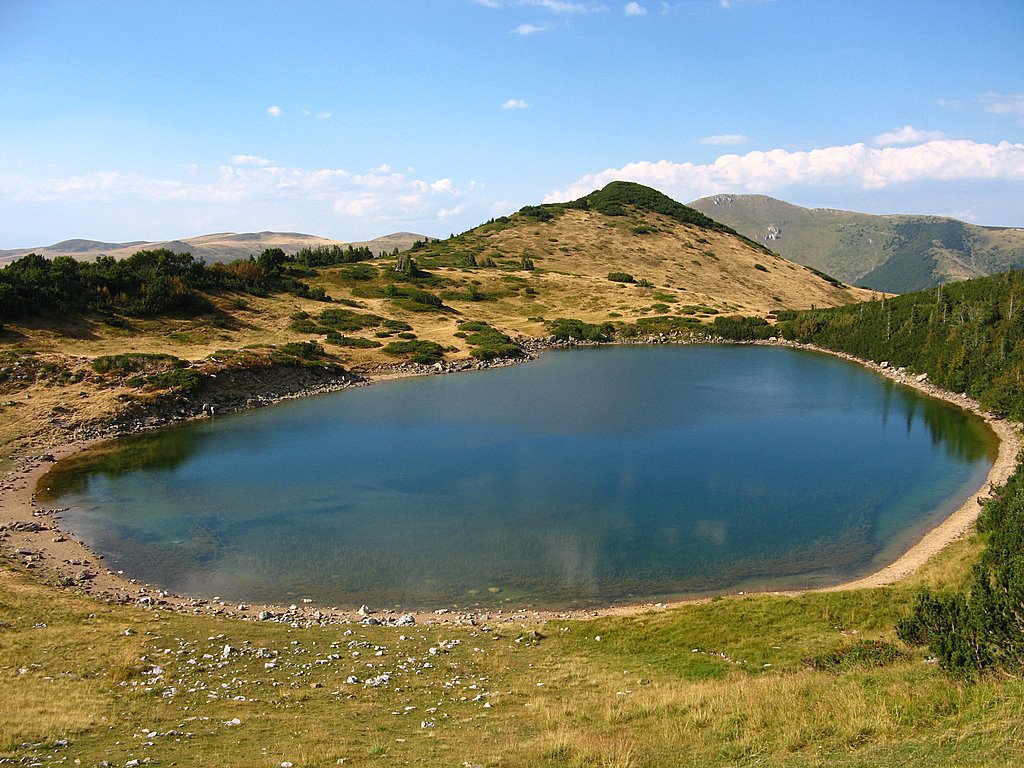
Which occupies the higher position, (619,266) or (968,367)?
(619,266)

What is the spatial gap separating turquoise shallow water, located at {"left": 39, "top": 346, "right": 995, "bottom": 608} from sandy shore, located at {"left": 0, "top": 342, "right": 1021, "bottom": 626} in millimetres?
829

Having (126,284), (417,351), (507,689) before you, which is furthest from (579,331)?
(507,689)

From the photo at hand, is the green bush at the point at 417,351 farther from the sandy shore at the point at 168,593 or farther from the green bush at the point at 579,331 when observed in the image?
the sandy shore at the point at 168,593

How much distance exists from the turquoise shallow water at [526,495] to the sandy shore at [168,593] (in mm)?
829

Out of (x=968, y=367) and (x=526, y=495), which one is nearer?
(x=526, y=495)

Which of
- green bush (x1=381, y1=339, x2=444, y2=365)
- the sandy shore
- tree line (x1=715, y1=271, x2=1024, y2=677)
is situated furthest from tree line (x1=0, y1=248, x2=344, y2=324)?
tree line (x1=715, y1=271, x2=1024, y2=677)

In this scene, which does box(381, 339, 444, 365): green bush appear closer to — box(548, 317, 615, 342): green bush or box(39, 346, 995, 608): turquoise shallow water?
box(39, 346, 995, 608): turquoise shallow water

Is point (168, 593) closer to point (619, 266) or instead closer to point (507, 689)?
point (507, 689)

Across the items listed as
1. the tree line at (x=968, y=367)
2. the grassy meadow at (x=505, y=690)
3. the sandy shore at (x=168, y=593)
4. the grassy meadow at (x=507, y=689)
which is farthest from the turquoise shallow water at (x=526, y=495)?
the tree line at (x=968, y=367)

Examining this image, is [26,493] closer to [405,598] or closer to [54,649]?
[54,649]

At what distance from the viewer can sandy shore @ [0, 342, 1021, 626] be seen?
2217 centimetres

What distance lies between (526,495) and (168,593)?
1563 cm

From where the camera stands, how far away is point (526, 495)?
109ft

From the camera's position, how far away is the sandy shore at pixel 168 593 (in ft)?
72.7
